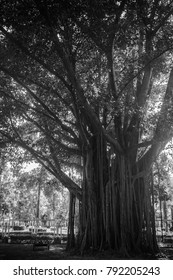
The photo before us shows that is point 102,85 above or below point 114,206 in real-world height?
above

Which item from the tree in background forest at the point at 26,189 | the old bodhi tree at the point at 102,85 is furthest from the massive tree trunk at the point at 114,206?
the tree in background forest at the point at 26,189

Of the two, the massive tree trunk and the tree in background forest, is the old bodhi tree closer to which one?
the massive tree trunk

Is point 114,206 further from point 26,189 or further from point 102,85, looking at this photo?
point 26,189

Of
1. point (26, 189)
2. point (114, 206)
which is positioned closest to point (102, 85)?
point (114, 206)

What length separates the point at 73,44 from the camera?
24.6ft

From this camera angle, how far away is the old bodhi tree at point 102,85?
668 cm

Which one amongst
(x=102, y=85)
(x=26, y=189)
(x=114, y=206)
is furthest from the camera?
(x=26, y=189)

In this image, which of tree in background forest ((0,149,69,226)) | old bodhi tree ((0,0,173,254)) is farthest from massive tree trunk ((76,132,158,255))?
tree in background forest ((0,149,69,226))

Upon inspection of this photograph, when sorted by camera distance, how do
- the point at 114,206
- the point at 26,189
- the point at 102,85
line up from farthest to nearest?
the point at 26,189 → the point at 102,85 → the point at 114,206

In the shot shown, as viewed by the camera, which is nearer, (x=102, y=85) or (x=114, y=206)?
(x=114, y=206)

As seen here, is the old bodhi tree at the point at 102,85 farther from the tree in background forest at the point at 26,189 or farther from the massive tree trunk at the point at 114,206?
the tree in background forest at the point at 26,189

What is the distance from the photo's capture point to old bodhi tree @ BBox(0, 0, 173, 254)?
21.9 ft

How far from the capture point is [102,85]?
8703 millimetres
